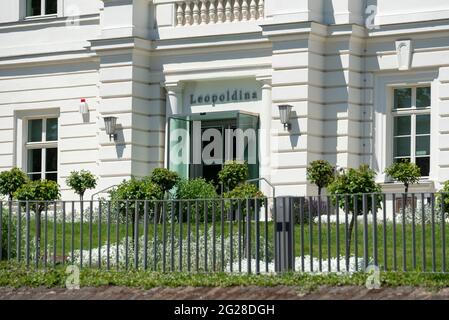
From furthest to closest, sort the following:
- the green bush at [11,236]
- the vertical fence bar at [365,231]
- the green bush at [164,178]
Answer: the green bush at [164,178] < the green bush at [11,236] < the vertical fence bar at [365,231]

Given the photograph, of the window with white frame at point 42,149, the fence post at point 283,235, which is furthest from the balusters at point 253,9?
the fence post at point 283,235

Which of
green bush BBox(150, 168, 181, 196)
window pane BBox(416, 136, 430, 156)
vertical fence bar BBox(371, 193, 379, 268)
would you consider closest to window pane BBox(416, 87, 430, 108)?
window pane BBox(416, 136, 430, 156)

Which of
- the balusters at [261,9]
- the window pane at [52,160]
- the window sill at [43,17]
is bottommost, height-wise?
the window pane at [52,160]

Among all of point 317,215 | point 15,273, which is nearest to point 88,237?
point 15,273

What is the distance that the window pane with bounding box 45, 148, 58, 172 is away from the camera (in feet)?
130

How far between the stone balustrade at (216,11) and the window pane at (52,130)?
4.80 metres

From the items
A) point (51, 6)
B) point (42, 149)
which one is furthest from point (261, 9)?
point (42, 149)

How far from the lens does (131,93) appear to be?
36.8 metres

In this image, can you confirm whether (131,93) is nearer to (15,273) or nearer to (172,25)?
(172,25)

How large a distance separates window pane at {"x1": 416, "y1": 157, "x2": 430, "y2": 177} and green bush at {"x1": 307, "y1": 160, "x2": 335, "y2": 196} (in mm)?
2010

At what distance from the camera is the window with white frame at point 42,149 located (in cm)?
3966

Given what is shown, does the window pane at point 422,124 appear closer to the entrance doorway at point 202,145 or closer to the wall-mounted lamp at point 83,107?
the entrance doorway at point 202,145

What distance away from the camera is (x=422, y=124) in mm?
34438
